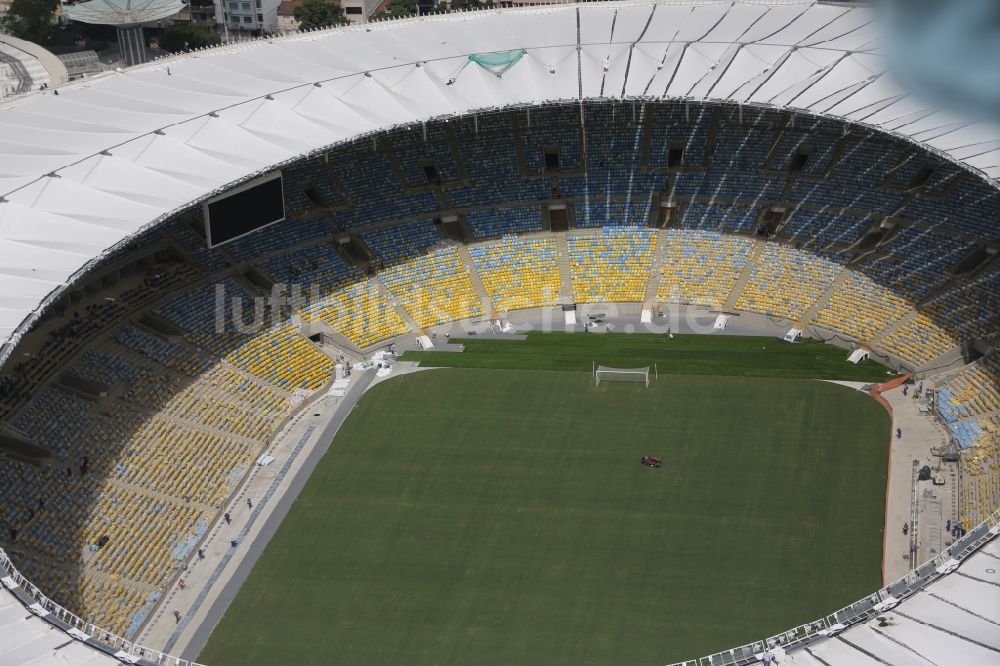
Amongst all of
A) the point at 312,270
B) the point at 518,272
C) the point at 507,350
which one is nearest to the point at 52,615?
the point at 312,270

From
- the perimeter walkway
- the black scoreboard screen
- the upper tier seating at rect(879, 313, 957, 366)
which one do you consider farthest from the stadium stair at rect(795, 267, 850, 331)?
the black scoreboard screen

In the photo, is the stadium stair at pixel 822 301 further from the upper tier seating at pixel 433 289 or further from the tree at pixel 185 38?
the tree at pixel 185 38

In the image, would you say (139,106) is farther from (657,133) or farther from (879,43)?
(879,43)

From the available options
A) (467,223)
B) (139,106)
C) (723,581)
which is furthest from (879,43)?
(139,106)

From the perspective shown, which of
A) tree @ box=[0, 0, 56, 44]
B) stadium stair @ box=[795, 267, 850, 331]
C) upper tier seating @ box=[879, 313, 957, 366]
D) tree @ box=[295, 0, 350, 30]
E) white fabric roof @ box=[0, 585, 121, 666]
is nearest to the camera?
white fabric roof @ box=[0, 585, 121, 666]

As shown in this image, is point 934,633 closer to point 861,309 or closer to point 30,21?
point 861,309

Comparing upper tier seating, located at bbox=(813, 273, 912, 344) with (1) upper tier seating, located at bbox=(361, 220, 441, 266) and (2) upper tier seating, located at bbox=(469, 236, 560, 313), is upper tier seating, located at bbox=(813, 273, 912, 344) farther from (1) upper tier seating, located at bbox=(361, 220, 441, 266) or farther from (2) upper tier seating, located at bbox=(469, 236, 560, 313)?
(1) upper tier seating, located at bbox=(361, 220, 441, 266)

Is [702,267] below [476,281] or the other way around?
the other way around
